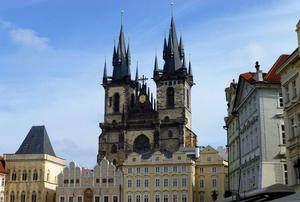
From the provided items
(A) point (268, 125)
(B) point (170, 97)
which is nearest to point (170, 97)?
(B) point (170, 97)

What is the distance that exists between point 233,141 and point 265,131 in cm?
1118

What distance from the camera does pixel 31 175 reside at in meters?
87.4

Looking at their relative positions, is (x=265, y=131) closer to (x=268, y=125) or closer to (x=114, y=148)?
(x=268, y=125)

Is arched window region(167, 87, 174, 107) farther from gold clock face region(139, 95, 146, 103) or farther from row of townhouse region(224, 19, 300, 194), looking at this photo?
row of townhouse region(224, 19, 300, 194)

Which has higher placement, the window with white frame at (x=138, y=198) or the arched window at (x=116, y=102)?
the arched window at (x=116, y=102)

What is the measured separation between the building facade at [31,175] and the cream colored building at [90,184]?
2.56m

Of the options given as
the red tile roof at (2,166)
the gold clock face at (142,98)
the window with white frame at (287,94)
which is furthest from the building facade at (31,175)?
the window with white frame at (287,94)

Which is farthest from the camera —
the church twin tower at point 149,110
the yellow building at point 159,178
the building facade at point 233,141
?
the church twin tower at point 149,110

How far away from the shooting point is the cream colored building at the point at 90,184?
85.7 meters

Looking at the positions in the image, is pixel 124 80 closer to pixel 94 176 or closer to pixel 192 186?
pixel 94 176

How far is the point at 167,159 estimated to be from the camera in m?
84.3

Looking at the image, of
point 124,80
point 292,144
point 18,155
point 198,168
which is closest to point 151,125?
point 124,80

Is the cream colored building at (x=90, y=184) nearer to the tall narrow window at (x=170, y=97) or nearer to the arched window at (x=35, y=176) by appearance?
the arched window at (x=35, y=176)

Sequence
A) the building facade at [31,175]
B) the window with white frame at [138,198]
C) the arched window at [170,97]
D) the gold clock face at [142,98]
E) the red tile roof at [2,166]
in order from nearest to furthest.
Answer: the window with white frame at [138,198], the building facade at [31,175], the red tile roof at [2,166], the arched window at [170,97], the gold clock face at [142,98]
